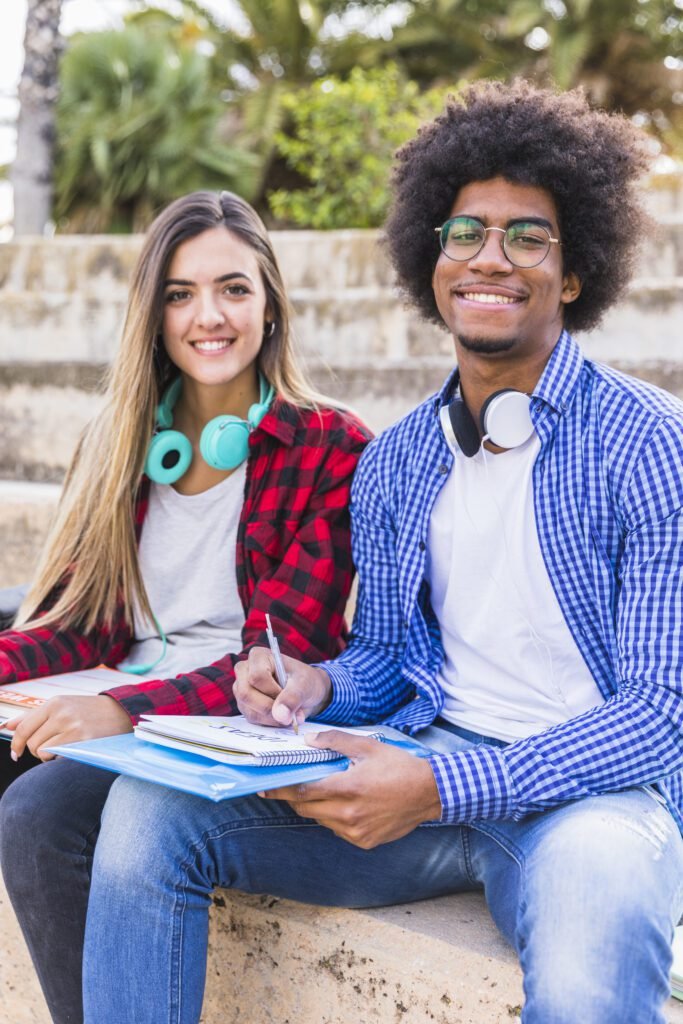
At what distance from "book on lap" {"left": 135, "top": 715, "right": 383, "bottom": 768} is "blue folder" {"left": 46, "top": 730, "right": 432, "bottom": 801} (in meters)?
0.02

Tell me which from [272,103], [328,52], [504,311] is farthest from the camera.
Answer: [328,52]

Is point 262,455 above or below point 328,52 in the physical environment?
below

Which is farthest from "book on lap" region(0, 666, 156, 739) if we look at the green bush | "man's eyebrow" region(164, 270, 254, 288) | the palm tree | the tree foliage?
the tree foliage

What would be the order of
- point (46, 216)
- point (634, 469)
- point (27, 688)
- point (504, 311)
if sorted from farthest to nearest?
point (46, 216)
point (27, 688)
point (504, 311)
point (634, 469)

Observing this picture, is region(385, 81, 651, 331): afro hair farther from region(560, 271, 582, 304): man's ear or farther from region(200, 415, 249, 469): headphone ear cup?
region(200, 415, 249, 469): headphone ear cup

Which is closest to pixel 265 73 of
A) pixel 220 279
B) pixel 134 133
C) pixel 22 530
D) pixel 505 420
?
pixel 134 133

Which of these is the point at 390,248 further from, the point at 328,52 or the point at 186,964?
the point at 328,52

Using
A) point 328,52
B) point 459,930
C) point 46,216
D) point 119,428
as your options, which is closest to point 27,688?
point 119,428

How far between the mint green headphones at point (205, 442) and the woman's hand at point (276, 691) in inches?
27.9

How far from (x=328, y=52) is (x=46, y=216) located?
5.35 metres

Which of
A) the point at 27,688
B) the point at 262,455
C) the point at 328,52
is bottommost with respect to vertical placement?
the point at 27,688

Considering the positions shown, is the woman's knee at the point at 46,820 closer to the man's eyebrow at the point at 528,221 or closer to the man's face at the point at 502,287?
the man's face at the point at 502,287

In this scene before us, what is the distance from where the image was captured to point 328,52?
15633 millimetres

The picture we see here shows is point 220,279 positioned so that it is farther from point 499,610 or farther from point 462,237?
point 499,610
